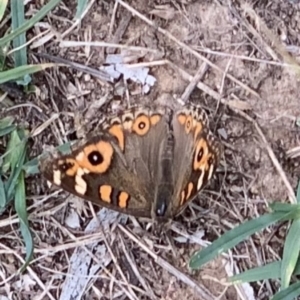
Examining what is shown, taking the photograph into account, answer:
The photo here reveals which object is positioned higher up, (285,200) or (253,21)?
(253,21)

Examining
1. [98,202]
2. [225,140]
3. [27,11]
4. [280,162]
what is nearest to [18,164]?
[98,202]

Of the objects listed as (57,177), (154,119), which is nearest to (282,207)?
(154,119)

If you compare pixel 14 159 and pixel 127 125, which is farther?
pixel 14 159

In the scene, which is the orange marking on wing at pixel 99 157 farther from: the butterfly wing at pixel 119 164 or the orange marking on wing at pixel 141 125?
the orange marking on wing at pixel 141 125

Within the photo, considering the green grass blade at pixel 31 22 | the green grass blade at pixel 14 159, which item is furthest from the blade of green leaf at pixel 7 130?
the green grass blade at pixel 31 22

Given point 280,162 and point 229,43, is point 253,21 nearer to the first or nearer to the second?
point 229,43

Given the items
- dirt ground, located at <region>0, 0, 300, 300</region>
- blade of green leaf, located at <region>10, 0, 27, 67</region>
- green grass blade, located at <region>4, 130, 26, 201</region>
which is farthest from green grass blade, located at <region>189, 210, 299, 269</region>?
blade of green leaf, located at <region>10, 0, 27, 67</region>

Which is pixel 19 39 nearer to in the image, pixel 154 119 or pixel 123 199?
pixel 154 119
